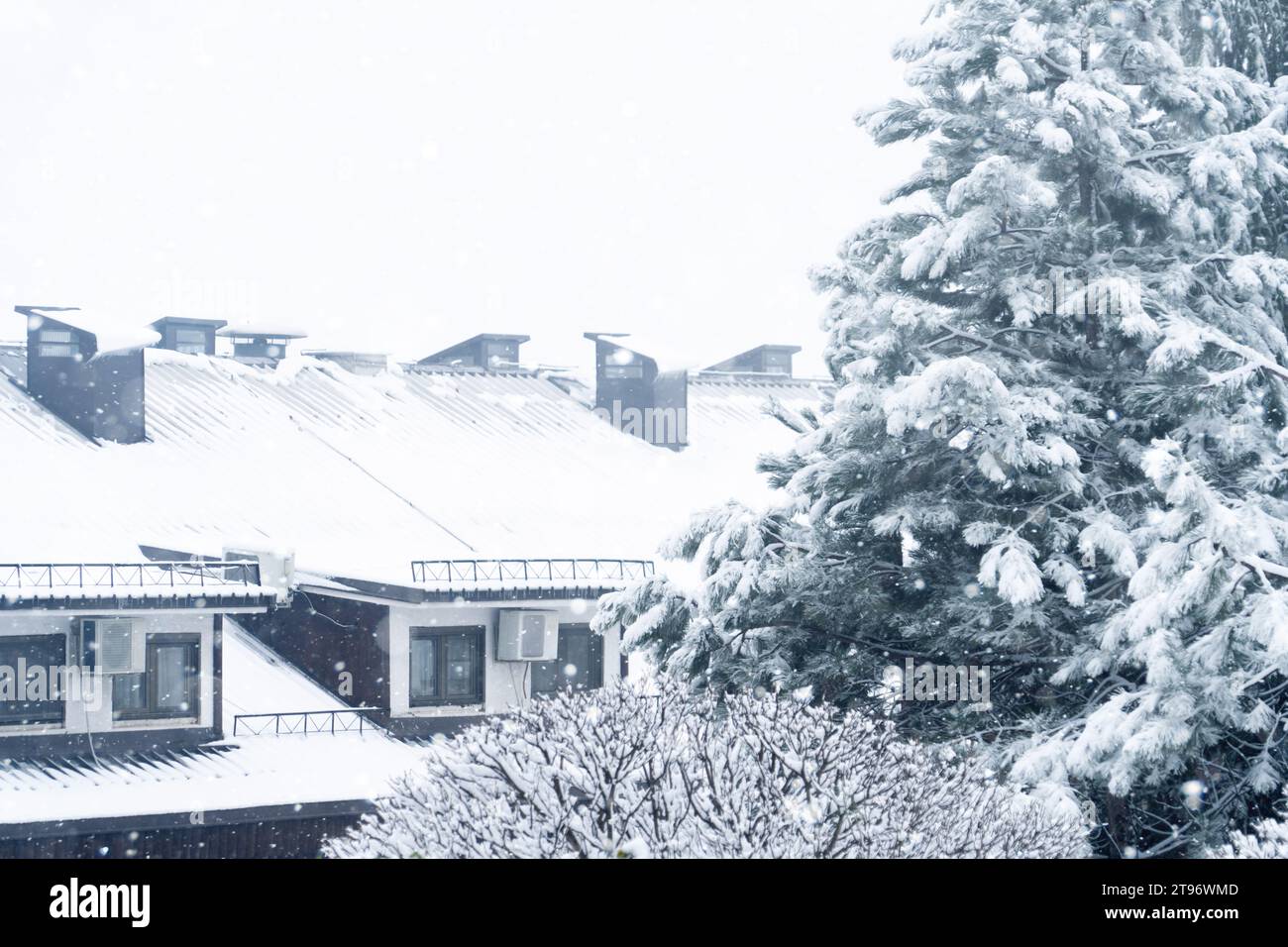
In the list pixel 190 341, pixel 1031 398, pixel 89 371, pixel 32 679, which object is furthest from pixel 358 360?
pixel 1031 398

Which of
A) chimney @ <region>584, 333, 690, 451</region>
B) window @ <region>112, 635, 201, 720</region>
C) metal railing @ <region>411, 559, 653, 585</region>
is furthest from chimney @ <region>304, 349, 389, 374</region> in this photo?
window @ <region>112, 635, 201, 720</region>

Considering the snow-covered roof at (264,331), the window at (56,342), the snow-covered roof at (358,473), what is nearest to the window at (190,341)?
the snow-covered roof at (264,331)

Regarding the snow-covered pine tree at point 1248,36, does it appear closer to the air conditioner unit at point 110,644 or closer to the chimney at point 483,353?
the air conditioner unit at point 110,644

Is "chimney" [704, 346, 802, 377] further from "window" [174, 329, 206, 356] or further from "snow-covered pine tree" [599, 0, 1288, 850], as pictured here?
"snow-covered pine tree" [599, 0, 1288, 850]

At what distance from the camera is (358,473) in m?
21.5

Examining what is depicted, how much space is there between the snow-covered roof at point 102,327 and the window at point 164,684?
19.1 feet

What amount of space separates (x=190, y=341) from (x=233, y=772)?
12825 mm

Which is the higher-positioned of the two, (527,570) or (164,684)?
(527,570)

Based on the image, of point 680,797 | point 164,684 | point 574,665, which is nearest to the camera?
point 680,797

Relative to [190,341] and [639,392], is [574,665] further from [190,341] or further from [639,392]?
[190,341]

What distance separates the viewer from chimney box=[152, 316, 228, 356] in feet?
84.8

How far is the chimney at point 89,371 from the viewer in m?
20.2

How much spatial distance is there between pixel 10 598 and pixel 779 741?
29.4 ft

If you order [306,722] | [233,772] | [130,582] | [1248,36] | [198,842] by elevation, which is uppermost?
[1248,36]
